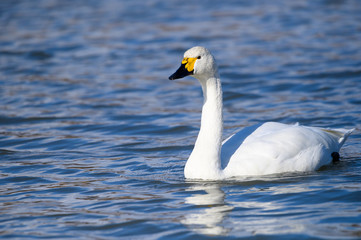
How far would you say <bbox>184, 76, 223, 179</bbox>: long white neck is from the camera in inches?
285

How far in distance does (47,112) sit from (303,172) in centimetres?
597

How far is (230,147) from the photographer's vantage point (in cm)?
772

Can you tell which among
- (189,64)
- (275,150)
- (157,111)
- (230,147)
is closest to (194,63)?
(189,64)

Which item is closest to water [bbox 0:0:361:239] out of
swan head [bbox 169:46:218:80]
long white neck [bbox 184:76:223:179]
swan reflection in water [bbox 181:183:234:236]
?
swan reflection in water [bbox 181:183:234:236]

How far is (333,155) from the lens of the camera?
7.98 m

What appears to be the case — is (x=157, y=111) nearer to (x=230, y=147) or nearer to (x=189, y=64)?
(x=230, y=147)

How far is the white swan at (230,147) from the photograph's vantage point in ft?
23.5

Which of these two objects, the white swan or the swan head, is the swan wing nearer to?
the white swan

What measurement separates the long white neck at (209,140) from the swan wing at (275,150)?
211mm

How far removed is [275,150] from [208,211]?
1.48 meters

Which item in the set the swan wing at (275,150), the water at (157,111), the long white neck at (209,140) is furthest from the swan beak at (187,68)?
the water at (157,111)

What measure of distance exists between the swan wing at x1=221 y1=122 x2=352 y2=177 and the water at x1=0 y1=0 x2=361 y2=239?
0.16 metres

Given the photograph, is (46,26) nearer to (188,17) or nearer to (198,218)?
(188,17)

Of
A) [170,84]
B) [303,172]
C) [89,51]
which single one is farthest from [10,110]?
[303,172]
